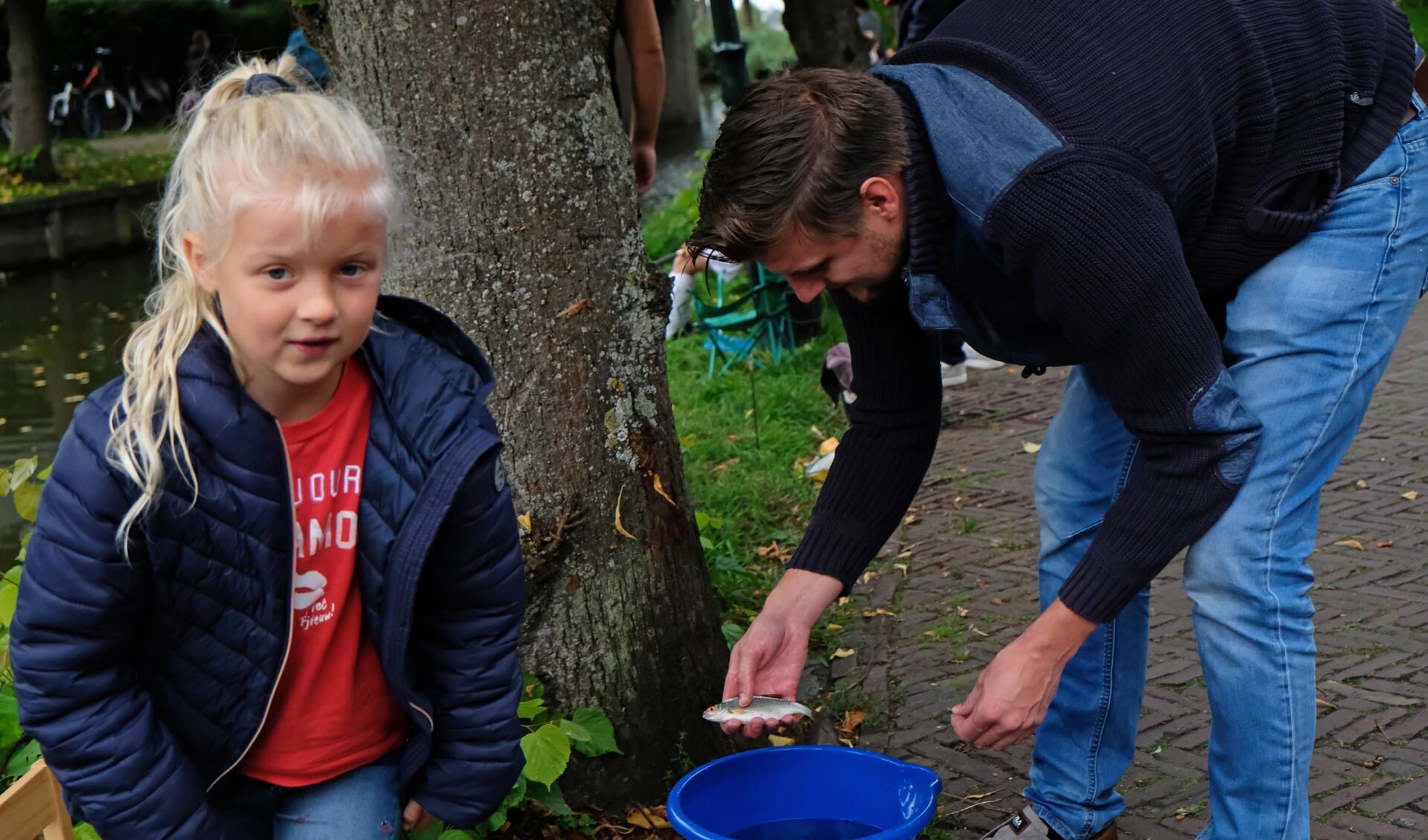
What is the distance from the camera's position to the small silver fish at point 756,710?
2.29m

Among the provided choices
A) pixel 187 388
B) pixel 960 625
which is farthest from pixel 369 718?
pixel 960 625

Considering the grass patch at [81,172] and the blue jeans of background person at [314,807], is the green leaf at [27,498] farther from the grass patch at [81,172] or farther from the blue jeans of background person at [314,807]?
the grass patch at [81,172]

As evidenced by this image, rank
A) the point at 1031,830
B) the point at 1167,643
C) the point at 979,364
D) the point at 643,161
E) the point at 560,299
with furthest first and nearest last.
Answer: the point at 979,364 < the point at 1167,643 < the point at 643,161 < the point at 560,299 < the point at 1031,830

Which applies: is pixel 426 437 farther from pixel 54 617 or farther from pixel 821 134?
pixel 821 134

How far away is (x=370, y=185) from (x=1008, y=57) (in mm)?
886

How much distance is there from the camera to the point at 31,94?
17.0 metres

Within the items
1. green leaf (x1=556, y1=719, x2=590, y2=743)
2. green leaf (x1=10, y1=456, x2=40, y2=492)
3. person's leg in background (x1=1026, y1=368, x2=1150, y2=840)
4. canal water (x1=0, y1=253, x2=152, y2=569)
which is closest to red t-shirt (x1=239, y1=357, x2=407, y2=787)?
green leaf (x1=556, y1=719, x2=590, y2=743)

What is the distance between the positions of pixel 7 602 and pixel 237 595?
1168 mm

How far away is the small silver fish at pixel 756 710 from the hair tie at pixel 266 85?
3.83ft

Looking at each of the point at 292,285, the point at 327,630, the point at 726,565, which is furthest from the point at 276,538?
the point at 726,565

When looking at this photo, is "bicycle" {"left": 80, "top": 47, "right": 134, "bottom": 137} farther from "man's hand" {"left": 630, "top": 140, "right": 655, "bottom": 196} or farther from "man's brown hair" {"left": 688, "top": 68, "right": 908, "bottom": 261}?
"man's brown hair" {"left": 688, "top": 68, "right": 908, "bottom": 261}

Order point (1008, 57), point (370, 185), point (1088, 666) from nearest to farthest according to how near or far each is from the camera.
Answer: point (370, 185)
point (1008, 57)
point (1088, 666)

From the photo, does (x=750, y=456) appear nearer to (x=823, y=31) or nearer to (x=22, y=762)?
(x=22, y=762)

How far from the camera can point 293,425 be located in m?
1.84
